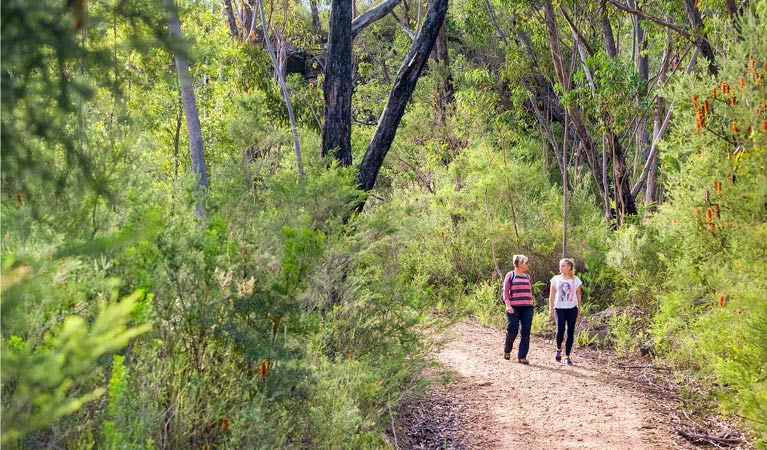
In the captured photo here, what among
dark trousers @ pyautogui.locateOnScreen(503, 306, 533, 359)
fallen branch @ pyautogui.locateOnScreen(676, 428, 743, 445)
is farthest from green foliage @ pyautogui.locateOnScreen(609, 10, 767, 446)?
dark trousers @ pyautogui.locateOnScreen(503, 306, 533, 359)

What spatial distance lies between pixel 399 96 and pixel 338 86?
0.82 m

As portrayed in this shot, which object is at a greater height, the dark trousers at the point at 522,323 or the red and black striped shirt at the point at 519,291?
the red and black striped shirt at the point at 519,291

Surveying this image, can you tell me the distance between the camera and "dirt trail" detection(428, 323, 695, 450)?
6797 millimetres

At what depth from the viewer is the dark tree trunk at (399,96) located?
948 centimetres

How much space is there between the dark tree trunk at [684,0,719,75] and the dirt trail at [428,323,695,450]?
4.54m

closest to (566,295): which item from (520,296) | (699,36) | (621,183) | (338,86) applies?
(520,296)

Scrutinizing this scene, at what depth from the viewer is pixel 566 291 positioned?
9.11 meters

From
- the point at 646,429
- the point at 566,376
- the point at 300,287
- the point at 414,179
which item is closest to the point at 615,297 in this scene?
the point at 566,376

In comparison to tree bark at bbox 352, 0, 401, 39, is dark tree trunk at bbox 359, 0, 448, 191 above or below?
below

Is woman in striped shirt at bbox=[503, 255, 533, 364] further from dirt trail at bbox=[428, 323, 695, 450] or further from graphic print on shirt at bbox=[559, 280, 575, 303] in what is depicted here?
dirt trail at bbox=[428, 323, 695, 450]

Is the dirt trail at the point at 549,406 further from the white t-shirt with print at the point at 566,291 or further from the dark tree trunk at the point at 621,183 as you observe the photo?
the dark tree trunk at the point at 621,183

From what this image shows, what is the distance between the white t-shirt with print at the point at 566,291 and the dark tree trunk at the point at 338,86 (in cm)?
300

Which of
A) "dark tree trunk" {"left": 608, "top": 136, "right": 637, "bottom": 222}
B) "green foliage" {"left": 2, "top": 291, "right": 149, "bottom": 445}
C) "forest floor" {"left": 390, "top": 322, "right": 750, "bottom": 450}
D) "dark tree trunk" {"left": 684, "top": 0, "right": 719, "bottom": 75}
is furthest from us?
"dark tree trunk" {"left": 608, "top": 136, "right": 637, "bottom": 222}

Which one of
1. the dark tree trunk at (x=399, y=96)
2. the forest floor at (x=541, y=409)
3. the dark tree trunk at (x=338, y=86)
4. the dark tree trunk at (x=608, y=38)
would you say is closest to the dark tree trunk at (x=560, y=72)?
the dark tree trunk at (x=608, y=38)
